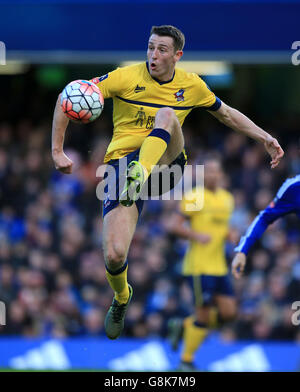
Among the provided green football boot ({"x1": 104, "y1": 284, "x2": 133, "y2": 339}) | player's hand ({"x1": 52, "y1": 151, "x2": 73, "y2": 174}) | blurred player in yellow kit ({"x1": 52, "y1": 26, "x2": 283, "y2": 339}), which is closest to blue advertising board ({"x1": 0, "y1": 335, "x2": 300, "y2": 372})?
green football boot ({"x1": 104, "y1": 284, "x2": 133, "y2": 339})

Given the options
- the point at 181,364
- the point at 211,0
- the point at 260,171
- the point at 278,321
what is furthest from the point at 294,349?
the point at 211,0

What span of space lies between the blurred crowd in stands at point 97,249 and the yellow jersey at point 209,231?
1.59m

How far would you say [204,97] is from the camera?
754 cm

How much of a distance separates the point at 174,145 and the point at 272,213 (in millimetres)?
1189

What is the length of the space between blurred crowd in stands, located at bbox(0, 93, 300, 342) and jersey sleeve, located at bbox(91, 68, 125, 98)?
5.49 metres

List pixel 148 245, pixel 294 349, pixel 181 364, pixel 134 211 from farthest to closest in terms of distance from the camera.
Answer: pixel 148 245 → pixel 294 349 → pixel 181 364 → pixel 134 211

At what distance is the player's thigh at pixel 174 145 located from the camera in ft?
23.5

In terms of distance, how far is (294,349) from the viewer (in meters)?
11.5

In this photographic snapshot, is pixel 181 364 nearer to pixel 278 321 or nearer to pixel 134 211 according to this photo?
pixel 278 321

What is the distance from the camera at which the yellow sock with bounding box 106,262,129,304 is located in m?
7.31

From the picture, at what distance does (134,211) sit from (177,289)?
552cm

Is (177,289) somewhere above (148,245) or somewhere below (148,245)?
below

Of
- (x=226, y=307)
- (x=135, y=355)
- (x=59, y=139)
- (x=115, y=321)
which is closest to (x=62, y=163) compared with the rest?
(x=59, y=139)

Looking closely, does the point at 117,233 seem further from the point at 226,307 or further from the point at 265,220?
the point at 226,307
